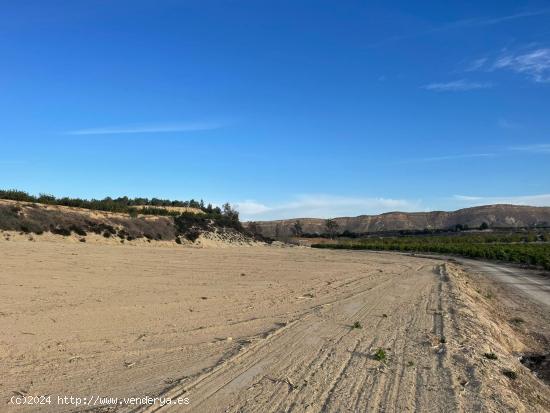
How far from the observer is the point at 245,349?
30.4 feet

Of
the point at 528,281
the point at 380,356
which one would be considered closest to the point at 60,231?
the point at 380,356

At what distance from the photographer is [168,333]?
10562 mm

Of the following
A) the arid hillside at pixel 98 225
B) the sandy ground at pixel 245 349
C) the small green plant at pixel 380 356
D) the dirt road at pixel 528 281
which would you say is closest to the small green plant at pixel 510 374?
the sandy ground at pixel 245 349

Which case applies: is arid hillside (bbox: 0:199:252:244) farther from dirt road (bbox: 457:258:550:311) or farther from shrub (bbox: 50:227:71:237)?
dirt road (bbox: 457:258:550:311)

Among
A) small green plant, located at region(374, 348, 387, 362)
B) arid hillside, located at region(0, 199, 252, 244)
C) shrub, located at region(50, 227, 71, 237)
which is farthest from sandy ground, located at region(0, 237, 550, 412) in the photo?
shrub, located at region(50, 227, 71, 237)

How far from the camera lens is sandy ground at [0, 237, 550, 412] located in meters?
7.03

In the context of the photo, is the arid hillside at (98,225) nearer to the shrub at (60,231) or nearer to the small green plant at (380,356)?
the shrub at (60,231)

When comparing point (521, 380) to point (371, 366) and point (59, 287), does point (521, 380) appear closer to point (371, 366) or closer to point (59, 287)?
point (371, 366)

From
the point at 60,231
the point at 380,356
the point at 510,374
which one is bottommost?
the point at 510,374

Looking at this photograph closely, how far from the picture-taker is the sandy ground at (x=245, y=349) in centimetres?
703

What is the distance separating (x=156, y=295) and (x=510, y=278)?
2792cm

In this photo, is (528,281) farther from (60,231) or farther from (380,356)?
(60,231)

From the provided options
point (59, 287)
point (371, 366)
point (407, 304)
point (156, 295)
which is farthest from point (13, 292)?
point (407, 304)

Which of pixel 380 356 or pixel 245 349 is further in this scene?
pixel 245 349
